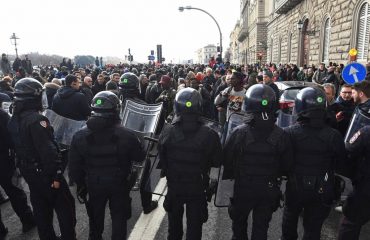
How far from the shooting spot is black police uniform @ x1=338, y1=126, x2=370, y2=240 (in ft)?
10.1

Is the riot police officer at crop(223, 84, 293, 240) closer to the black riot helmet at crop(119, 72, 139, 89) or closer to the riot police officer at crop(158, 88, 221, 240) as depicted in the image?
the riot police officer at crop(158, 88, 221, 240)

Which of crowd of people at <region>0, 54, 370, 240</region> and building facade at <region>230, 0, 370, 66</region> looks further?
building facade at <region>230, 0, 370, 66</region>

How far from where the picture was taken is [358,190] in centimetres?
316

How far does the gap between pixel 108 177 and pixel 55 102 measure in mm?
2983

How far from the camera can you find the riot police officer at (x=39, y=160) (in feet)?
11.0

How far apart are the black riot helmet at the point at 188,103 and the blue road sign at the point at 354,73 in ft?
18.8

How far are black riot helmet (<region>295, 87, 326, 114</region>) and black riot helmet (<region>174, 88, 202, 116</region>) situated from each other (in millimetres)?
1017

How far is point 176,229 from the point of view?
336 cm

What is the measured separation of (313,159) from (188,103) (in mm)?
1320

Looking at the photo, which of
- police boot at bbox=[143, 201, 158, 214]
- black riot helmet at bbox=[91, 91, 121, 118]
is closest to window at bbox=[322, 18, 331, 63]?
police boot at bbox=[143, 201, 158, 214]

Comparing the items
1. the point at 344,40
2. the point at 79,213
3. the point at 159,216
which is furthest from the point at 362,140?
the point at 344,40

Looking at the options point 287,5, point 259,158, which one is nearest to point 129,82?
point 259,158

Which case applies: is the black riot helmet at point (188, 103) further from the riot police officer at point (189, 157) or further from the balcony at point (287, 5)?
the balcony at point (287, 5)

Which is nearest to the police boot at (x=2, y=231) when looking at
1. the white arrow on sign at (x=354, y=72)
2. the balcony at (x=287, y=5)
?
the white arrow on sign at (x=354, y=72)
